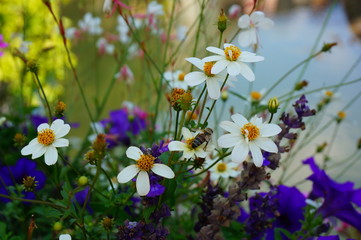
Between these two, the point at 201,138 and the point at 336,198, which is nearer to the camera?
the point at 201,138

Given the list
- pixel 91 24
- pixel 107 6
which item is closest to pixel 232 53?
pixel 107 6

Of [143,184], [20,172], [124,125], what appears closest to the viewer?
[143,184]

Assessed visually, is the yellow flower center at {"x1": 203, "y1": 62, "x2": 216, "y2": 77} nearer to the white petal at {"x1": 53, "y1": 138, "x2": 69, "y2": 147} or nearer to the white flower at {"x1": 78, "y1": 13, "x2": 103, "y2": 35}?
the white petal at {"x1": 53, "y1": 138, "x2": 69, "y2": 147}

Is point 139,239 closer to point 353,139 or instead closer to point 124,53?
point 124,53

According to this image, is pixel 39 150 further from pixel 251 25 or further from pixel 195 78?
pixel 251 25

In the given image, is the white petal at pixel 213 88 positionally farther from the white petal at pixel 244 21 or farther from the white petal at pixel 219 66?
the white petal at pixel 244 21
